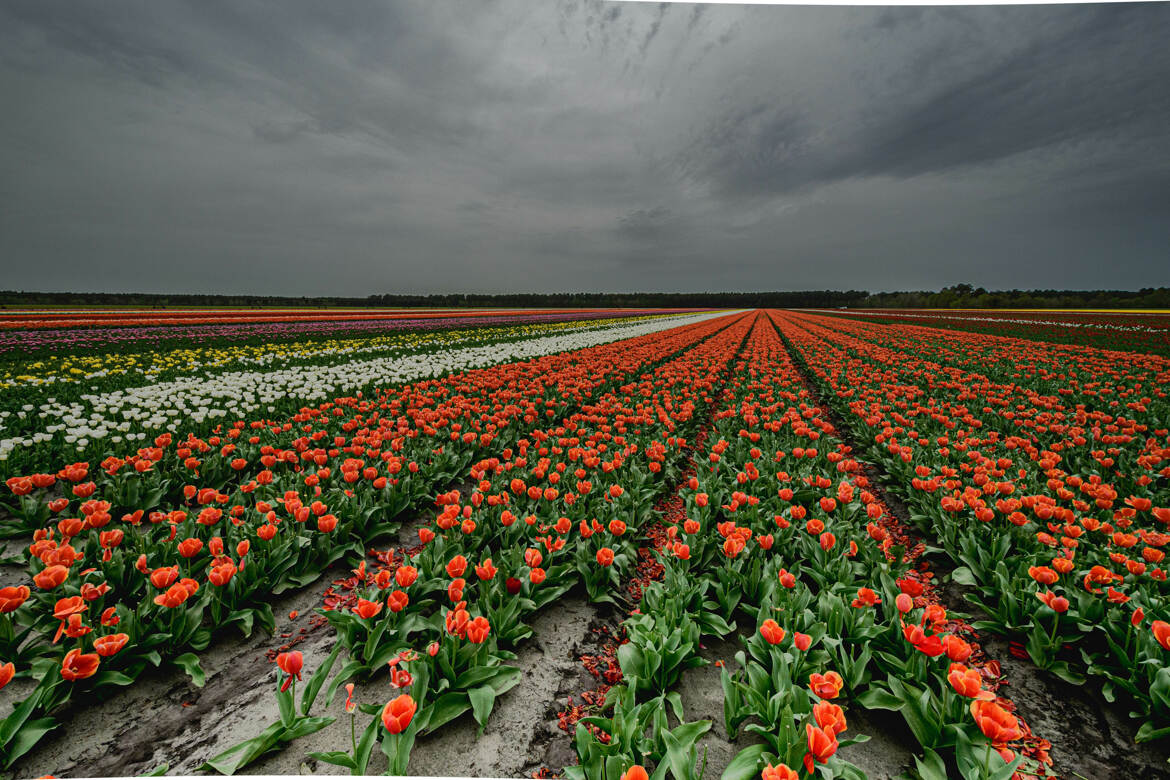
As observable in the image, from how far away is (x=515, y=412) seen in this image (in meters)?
6.70

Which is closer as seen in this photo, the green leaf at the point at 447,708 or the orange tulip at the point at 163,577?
the green leaf at the point at 447,708

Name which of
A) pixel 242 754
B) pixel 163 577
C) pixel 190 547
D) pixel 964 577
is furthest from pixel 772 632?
pixel 190 547

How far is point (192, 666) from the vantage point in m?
2.34

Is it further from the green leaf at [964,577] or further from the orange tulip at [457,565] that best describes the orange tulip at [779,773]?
the green leaf at [964,577]

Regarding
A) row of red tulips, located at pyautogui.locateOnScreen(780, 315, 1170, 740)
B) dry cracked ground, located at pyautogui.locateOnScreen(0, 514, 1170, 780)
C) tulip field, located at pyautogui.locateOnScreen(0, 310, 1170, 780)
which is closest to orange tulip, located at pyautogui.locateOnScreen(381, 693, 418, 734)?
tulip field, located at pyautogui.locateOnScreen(0, 310, 1170, 780)

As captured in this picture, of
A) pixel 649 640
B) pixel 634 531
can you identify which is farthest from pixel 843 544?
pixel 649 640

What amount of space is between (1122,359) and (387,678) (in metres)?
19.4

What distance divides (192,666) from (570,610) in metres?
2.14

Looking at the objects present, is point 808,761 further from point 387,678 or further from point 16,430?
point 16,430

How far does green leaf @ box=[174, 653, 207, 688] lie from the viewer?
90.5 inches

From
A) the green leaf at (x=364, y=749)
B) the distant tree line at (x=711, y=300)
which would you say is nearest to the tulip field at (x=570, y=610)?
the green leaf at (x=364, y=749)

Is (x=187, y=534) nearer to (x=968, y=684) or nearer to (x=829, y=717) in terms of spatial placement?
(x=829, y=717)

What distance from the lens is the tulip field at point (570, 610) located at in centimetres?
195

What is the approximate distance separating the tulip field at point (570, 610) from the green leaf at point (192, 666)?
0.08 m
